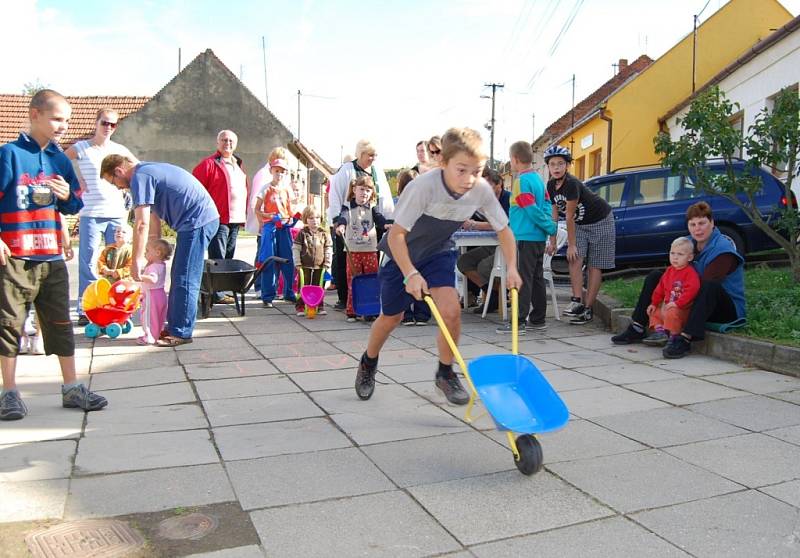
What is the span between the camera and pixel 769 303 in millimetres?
6562

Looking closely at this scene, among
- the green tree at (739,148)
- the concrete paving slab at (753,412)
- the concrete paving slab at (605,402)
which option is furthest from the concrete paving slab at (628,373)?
the green tree at (739,148)

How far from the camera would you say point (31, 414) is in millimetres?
4320

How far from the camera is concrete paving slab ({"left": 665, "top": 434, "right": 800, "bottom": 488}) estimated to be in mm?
3203

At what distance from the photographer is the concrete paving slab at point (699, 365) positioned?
17.5 ft

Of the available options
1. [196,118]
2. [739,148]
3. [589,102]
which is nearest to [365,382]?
[739,148]

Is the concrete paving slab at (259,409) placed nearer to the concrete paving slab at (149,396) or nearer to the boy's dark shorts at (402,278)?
the concrete paving slab at (149,396)

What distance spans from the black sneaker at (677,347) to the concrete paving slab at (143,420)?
370 cm

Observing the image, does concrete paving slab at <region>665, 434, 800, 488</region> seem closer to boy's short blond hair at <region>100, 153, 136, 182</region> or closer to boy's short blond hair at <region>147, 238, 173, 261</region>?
boy's short blond hair at <region>100, 153, 136, 182</region>

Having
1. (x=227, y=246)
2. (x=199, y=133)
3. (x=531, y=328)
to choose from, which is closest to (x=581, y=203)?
(x=531, y=328)

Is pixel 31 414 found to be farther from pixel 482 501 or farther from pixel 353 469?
pixel 482 501

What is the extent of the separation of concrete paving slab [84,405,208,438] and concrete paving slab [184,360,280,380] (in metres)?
0.87

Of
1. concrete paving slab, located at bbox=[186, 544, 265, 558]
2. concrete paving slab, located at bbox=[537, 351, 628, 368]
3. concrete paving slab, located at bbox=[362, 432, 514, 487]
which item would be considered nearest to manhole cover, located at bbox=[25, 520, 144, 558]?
concrete paving slab, located at bbox=[186, 544, 265, 558]

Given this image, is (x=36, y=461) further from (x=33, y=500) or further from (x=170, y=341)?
(x=170, y=341)

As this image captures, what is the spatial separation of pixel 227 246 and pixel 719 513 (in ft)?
23.6
